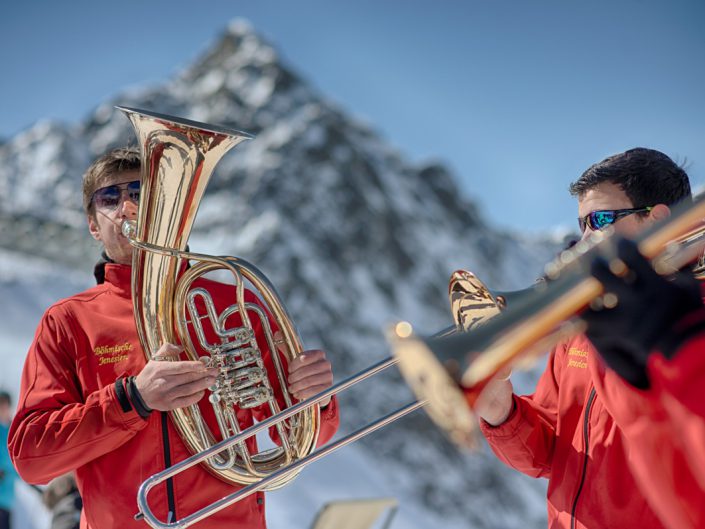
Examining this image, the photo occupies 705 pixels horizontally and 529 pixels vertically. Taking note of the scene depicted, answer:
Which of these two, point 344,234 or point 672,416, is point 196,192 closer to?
point 672,416

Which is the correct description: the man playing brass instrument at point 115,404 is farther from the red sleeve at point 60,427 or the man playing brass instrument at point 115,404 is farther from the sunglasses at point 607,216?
the sunglasses at point 607,216

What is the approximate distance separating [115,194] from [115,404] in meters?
0.79

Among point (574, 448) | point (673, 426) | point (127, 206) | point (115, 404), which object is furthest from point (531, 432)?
point (127, 206)

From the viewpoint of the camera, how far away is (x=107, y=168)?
8.44 feet

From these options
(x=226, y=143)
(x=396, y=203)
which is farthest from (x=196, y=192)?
(x=396, y=203)

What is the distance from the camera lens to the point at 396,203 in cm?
3847

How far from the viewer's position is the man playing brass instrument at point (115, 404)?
211 cm

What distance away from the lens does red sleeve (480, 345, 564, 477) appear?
2.16 m

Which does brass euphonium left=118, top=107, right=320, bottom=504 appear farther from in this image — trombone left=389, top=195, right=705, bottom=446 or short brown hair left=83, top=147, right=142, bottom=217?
trombone left=389, top=195, right=705, bottom=446

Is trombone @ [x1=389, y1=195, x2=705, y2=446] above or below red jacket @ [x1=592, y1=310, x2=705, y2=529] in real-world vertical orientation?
above

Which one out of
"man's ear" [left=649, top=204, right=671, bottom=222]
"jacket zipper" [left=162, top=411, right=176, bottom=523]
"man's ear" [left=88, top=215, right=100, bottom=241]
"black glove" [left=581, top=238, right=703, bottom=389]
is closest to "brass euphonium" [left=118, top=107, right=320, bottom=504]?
"jacket zipper" [left=162, top=411, right=176, bottom=523]

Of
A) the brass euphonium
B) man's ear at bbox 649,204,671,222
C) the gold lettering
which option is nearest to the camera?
man's ear at bbox 649,204,671,222

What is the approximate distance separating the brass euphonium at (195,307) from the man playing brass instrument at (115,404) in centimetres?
7

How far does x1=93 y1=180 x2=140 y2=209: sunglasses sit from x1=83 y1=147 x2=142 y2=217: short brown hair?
0.17 feet
